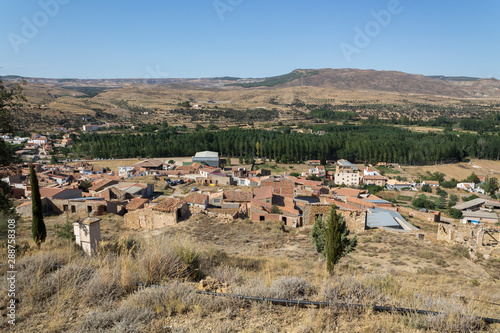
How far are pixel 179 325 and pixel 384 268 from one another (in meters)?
9.62

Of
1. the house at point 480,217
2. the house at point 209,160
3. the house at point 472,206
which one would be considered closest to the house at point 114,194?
the house at point 209,160

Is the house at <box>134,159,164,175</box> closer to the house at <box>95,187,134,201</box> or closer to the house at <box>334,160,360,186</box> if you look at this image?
the house at <box>95,187,134,201</box>

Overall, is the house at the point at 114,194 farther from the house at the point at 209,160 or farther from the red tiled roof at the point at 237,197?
→ the house at the point at 209,160

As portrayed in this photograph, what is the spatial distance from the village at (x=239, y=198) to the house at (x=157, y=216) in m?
0.05

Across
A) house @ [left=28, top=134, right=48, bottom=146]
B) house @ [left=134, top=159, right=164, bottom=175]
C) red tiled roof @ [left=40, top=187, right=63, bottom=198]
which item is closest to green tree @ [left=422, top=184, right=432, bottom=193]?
house @ [left=134, top=159, right=164, bottom=175]

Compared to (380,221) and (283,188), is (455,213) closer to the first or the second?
(380,221)

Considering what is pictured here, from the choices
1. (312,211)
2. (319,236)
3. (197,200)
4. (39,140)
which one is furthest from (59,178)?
(39,140)

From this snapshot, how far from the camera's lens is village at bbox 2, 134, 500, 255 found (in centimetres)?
1875

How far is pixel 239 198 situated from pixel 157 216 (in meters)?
8.95

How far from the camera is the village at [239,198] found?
18750 mm

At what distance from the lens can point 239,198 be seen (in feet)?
86.0

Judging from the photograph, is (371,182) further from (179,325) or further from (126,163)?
(179,325)

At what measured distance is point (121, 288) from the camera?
4.23m

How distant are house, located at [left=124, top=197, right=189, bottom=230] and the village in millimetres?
54
